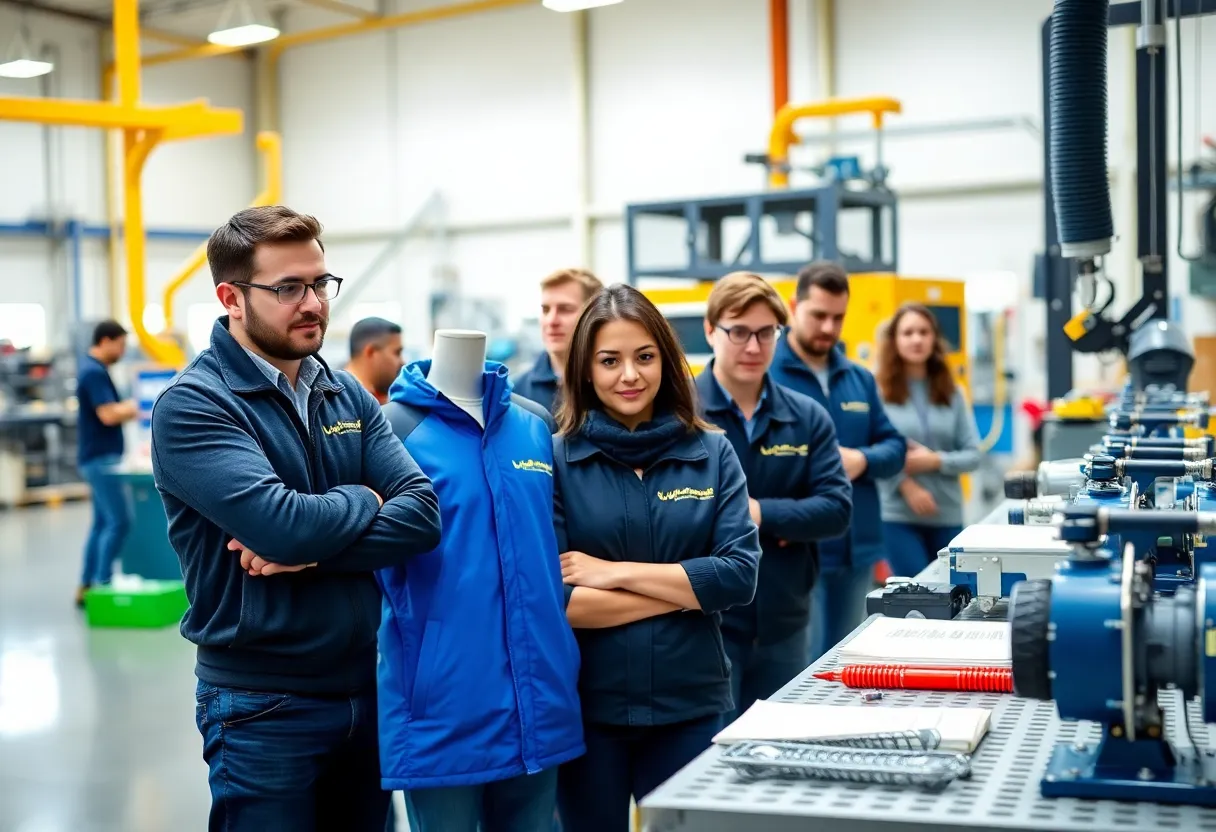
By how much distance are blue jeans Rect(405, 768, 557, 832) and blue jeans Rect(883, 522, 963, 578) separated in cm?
209

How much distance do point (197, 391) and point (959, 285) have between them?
4742 millimetres

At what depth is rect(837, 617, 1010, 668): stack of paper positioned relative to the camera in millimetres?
1604

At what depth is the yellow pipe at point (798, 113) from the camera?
664cm

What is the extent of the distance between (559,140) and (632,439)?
1017 centimetres

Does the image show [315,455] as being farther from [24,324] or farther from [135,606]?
[24,324]

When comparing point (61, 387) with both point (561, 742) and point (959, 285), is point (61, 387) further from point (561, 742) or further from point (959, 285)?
point (561, 742)

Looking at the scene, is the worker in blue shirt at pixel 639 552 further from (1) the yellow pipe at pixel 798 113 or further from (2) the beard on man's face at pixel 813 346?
(1) the yellow pipe at pixel 798 113

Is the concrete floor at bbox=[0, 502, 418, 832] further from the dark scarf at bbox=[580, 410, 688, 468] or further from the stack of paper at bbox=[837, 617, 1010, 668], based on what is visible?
the stack of paper at bbox=[837, 617, 1010, 668]

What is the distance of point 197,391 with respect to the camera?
5.62 feet

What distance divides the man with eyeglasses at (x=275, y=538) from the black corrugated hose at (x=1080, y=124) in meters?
1.35

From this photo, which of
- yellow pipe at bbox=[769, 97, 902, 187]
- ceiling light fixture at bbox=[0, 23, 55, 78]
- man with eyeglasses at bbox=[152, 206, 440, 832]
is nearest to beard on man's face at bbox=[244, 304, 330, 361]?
man with eyeglasses at bbox=[152, 206, 440, 832]

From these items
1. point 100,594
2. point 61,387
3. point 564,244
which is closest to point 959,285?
point 100,594

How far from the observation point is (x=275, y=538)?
1664 millimetres

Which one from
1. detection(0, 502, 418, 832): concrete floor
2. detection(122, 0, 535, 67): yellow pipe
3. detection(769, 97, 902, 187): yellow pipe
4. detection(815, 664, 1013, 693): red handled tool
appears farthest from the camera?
detection(122, 0, 535, 67): yellow pipe
